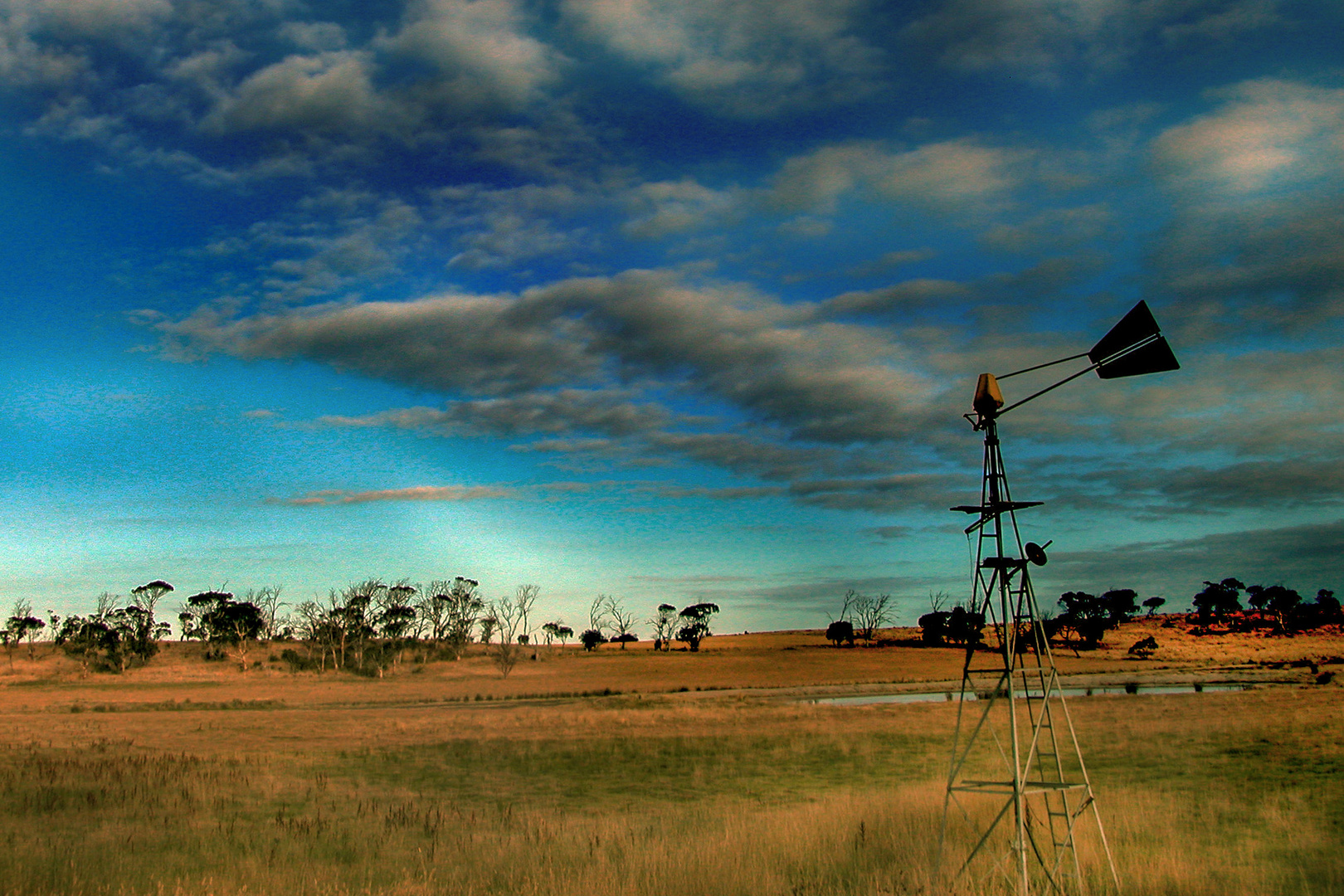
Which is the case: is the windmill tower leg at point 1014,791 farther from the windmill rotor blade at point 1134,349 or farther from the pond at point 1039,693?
the pond at point 1039,693

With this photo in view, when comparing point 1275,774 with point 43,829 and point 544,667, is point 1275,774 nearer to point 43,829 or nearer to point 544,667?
point 43,829

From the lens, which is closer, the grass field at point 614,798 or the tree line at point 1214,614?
the grass field at point 614,798

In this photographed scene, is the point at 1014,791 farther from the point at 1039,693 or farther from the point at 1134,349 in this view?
the point at 1039,693

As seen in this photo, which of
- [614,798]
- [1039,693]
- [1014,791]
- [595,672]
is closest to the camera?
[1014,791]

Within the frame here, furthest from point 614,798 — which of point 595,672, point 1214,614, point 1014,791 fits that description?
point 1214,614

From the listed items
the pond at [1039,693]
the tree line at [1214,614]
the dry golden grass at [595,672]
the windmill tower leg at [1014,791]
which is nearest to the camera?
the windmill tower leg at [1014,791]

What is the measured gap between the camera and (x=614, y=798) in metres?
20.2

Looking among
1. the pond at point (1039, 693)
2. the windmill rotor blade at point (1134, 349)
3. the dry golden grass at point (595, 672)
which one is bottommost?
the dry golden grass at point (595, 672)

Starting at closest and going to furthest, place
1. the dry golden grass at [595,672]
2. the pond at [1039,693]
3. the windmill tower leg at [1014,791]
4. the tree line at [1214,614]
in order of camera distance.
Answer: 1. the windmill tower leg at [1014,791]
2. the pond at [1039,693]
3. the dry golden grass at [595,672]
4. the tree line at [1214,614]

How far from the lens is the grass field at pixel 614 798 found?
432 inches

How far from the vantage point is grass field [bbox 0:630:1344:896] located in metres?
11.0

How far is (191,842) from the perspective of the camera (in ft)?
45.7

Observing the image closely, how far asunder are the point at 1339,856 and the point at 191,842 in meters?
16.9

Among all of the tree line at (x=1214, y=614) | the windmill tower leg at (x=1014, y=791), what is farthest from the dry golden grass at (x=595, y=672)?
the windmill tower leg at (x=1014, y=791)
